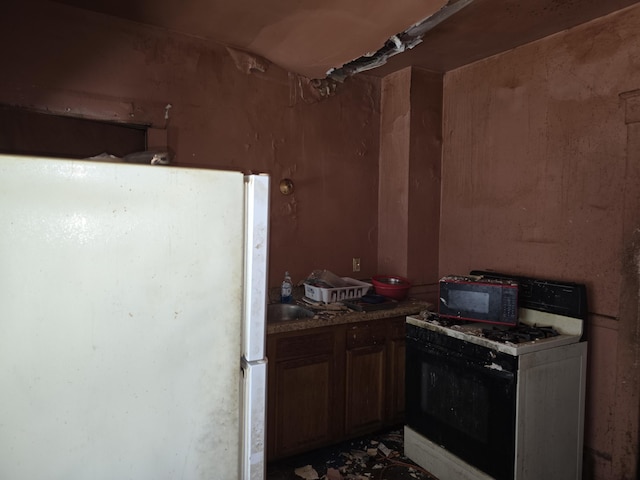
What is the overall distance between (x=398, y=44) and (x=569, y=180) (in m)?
1.34

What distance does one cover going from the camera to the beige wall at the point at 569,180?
7.48 ft

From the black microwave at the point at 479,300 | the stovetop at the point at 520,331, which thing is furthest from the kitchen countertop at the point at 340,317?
the black microwave at the point at 479,300

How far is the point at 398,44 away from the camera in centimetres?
256

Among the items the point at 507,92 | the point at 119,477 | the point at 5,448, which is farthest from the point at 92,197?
the point at 507,92

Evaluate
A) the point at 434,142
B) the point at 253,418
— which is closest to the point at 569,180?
the point at 434,142

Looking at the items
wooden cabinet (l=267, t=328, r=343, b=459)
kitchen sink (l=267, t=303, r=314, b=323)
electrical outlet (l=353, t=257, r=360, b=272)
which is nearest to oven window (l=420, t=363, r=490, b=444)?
wooden cabinet (l=267, t=328, r=343, b=459)

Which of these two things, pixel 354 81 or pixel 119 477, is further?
pixel 354 81

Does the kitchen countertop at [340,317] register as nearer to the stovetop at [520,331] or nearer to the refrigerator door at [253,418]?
→ the stovetop at [520,331]

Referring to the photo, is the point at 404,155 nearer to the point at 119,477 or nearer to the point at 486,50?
the point at 486,50

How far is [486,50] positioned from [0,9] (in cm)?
293

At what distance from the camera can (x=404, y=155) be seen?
3330mm

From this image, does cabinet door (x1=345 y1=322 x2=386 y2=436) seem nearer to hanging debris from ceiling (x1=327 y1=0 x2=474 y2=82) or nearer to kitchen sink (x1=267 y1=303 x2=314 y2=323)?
kitchen sink (x1=267 y1=303 x2=314 y2=323)

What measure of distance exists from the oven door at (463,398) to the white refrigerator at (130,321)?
4.47ft

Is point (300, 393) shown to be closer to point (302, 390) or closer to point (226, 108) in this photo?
point (302, 390)
